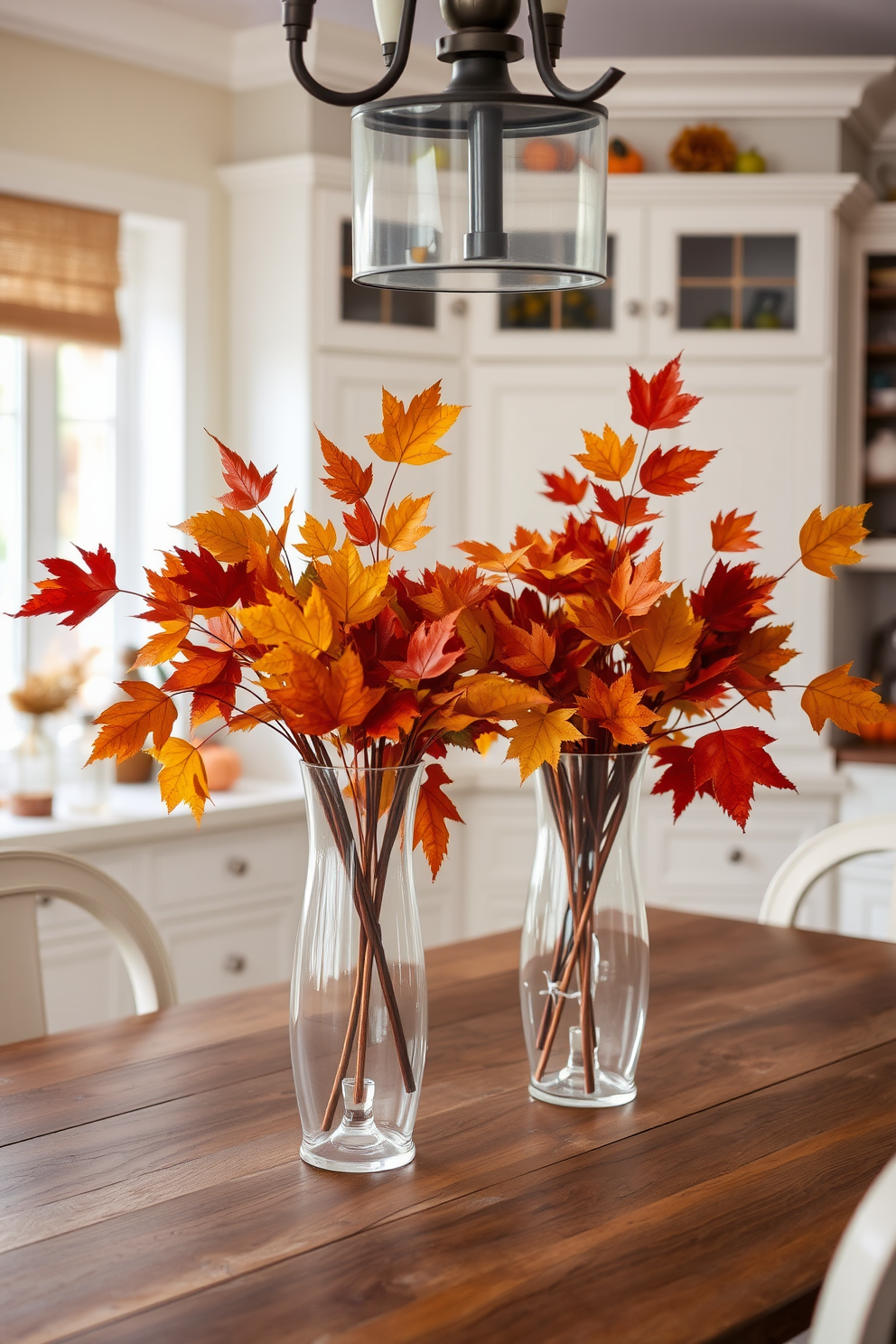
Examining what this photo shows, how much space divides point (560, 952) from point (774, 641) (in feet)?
1.05

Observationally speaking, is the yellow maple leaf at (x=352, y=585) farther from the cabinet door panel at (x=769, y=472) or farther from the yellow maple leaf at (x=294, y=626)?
the cabinet door panel at (x=769, y=472)

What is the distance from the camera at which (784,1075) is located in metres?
1.32

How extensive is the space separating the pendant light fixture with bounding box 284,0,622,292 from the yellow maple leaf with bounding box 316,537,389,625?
292 mm

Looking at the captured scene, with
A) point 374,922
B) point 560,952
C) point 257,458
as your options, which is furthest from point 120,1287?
point 257,458

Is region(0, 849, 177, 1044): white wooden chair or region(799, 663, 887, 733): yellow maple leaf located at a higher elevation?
region(799, 663, 887, 733): yellow maple leaf

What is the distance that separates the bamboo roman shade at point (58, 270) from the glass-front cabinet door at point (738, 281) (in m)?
1.34

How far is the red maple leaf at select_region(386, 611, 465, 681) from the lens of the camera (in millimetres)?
975

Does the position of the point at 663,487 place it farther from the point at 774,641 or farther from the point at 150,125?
the point at 150,125

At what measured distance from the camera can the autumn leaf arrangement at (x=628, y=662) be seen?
42.6 inches

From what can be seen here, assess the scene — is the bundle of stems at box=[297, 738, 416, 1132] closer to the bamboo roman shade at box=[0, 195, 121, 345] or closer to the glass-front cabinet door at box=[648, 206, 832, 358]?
the bamboo roman shade at box=[0, 195, 121, 345]

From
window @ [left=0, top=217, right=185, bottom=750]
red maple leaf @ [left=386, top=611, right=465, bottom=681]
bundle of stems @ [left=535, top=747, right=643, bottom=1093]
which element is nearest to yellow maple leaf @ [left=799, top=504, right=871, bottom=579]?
bundle of stems @ [left=535, top=747, right=643, bottom=1093]

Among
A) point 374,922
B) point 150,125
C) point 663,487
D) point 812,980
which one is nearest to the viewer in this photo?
point 374,922

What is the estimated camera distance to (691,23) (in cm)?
345

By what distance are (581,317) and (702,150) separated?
50cm
